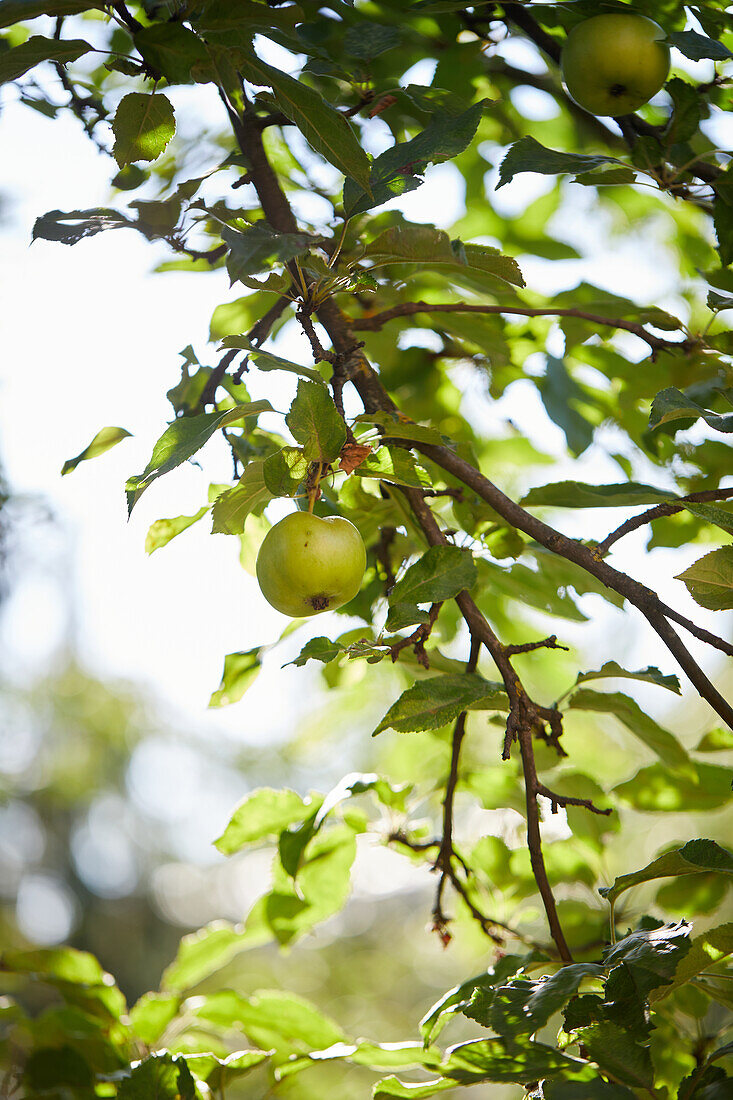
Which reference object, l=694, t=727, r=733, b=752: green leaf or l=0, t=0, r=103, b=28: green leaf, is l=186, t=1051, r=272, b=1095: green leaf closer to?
l=694, t=727, r=733, b=752: green leaf

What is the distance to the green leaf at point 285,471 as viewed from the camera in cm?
60

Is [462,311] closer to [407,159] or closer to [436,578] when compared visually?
[407,159]

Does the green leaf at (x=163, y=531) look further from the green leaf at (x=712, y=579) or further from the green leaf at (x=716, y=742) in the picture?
the green leaf at (x=716, y=742)

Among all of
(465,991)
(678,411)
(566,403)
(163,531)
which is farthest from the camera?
(566,403)

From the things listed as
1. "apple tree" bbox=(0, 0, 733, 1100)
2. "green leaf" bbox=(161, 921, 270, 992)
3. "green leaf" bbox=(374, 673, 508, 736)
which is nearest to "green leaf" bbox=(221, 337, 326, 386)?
"apple tree" bbox=(0, 0, 733, 1100)

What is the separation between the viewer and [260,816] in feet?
3.05

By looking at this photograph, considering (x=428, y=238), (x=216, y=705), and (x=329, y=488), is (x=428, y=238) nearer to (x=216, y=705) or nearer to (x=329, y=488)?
(x=329, y=488)

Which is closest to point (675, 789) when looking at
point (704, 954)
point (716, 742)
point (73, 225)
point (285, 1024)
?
point (716, 742)

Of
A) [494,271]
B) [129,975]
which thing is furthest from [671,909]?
[129,975]

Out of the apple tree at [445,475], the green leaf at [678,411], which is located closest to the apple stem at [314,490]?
the apple tree at [445,475]

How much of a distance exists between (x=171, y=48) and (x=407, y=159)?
230 millimetres

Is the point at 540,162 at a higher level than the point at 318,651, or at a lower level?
higher

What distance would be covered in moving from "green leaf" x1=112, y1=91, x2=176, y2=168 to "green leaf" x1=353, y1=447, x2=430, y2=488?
14.7 inches

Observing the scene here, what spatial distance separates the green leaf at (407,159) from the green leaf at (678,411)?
0.26 meters
